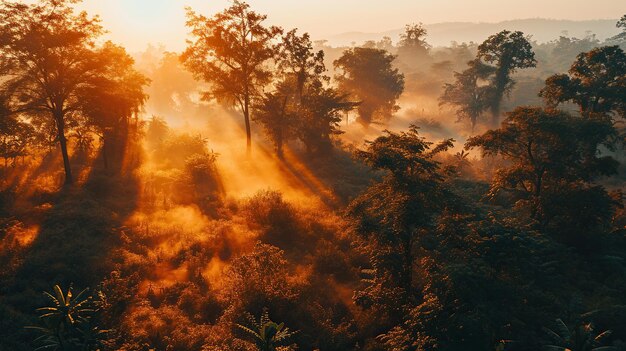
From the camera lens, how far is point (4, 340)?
10.7m

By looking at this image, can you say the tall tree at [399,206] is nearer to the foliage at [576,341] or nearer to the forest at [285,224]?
the forest at [285,224]

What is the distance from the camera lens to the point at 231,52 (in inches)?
1266

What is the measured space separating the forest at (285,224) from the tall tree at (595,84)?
12 centimetres

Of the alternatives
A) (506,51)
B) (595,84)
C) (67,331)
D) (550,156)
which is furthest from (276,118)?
(506,51)

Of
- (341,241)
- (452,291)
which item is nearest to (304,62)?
(341,241)

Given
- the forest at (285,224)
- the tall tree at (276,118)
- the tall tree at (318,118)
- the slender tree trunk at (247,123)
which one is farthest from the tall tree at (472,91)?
the slender tree trunk at (247,123)

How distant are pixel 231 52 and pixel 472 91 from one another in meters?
37.8

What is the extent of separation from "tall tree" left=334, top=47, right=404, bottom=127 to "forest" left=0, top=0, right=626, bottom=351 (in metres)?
20.0

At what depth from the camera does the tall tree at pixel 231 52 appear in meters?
31.7

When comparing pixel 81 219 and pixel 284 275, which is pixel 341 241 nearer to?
pixel 284 275

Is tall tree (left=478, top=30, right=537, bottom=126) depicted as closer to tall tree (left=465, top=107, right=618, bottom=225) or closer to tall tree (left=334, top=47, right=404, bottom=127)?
tall tree (left=334, top=47, right=404, bottom=127)

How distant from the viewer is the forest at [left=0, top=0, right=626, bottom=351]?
10609mm

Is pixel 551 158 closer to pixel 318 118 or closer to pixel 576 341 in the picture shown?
pixel 576 341

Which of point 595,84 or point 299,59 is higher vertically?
point 299,59
